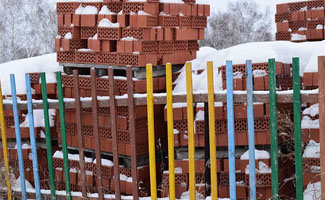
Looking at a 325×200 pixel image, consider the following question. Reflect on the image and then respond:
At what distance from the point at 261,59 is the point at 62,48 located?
2620mm

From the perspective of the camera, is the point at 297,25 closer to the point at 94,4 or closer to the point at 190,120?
the point at 94,4

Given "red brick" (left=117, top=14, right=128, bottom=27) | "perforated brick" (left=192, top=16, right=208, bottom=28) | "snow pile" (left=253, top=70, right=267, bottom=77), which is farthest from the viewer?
"perforated brick" (left=192, top=16, right=208, bottom=28)

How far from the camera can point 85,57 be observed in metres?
6.00

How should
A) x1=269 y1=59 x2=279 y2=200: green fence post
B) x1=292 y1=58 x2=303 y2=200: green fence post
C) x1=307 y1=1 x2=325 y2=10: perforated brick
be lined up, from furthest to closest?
x1=307 y1=1 x2=325 y2=10: perforated brick
x1=269 y1=59 x2=279 y2=200: green fence post
x1=292 y1=58 x2=303 y2=200: green fence post

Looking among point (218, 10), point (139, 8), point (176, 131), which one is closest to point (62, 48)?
point (139, 8)

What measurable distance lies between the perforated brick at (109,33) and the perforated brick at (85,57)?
0.28 meters

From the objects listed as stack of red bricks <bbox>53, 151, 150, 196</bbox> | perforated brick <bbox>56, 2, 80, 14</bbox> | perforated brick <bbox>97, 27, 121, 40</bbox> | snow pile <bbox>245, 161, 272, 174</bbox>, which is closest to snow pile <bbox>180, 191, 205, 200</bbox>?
stack of red bricks <bbox>53, 151, 150, 196</bbox>

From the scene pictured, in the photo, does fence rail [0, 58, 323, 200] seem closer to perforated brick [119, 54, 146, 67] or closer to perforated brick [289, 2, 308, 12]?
perforated brick [119, 54, 146, 67]

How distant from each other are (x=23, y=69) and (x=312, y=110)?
3.97 meters

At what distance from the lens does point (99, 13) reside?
19.0ft

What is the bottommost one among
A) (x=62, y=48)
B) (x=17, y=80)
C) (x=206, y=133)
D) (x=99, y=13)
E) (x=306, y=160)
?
(x=306, y=160)

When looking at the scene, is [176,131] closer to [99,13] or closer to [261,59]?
[261,59]

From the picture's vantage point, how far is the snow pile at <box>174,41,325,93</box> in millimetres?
5275

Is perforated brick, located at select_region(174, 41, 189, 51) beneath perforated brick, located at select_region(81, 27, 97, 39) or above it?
beneath
